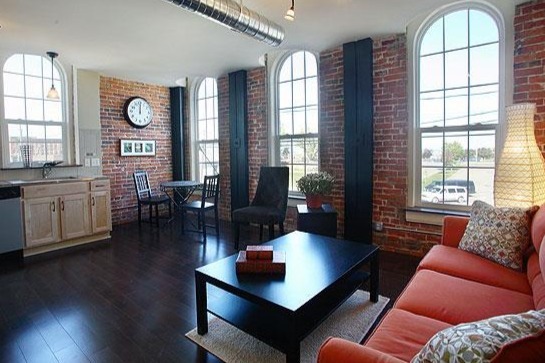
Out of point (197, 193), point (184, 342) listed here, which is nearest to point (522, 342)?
point (184, 342)

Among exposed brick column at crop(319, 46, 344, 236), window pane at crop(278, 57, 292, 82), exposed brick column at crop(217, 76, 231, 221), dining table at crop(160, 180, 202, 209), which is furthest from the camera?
exposed brick column at crop(217, 76, 231, 221)

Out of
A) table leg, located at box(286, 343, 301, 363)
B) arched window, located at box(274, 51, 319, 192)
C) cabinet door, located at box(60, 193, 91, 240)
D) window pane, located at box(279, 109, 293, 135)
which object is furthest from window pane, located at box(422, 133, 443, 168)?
cabinet door, located at box(60, 193, 91, 240)

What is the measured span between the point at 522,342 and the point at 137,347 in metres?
2.04

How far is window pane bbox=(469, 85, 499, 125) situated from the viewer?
3.19m

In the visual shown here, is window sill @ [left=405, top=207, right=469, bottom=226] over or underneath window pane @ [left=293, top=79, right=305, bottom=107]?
underneath

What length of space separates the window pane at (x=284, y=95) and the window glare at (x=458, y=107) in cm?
184

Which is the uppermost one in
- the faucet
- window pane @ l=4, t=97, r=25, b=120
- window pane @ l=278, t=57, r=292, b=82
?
window pane @ l=278, t=57, r=292, b=82

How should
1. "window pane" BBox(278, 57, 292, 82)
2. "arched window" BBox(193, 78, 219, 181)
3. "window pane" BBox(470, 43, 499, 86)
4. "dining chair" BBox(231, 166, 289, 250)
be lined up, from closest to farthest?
"window pane" BBox(470, 43, 499, 86), "dining chair" BBox(231, 166, 289, 250), "window pane" BBox(278, 57, 292, 82), "arched window" BBox(193, 78, 219, 181)

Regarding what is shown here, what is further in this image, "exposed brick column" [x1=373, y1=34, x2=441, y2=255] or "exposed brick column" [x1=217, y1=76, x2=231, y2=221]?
"exposed brick column" [x1=217, y1=76, x2=231, y2=221]

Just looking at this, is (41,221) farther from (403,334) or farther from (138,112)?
(403,334)

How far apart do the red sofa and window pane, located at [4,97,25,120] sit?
505 centimetres

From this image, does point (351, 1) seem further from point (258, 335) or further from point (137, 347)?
point (137, 347)

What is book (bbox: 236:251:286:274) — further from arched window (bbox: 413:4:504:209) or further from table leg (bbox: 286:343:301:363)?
arched window (bbox: 413:4:504:209)

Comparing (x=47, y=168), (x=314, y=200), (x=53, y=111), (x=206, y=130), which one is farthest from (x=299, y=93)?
(x=47, y=168)
